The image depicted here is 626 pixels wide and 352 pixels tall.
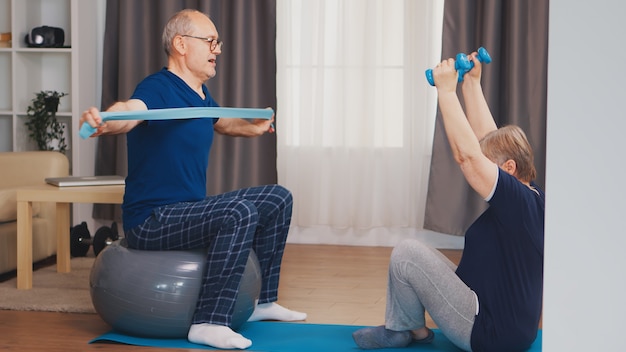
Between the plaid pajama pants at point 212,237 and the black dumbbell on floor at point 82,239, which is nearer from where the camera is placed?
the plaid pajama pants at point 212,237

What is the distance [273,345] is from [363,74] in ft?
8.47

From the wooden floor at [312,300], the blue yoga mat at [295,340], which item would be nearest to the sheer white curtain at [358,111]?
the wooden floor at [312,300]

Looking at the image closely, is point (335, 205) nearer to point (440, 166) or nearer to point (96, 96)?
point (440, 166)

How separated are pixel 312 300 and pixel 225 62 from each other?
6.69 ft

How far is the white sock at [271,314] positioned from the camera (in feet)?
10.4

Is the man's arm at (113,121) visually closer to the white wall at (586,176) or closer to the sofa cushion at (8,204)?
the sofa cushion at (8,204)

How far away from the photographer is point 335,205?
5.16m

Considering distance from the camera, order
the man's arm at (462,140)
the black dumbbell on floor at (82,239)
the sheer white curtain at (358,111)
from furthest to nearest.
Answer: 1. the sheer white curtain at (358,111)
2. the black dumbbell on floor at (82,239)
3. the man's arm at (462,140)

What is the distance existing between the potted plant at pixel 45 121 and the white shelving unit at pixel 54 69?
6 centimetres

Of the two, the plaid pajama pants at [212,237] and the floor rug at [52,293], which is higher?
the plaid pajama pants at [212,237]

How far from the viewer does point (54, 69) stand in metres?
5.43

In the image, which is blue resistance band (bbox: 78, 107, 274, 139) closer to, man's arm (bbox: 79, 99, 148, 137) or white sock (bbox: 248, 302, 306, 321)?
man's arm (bbox: 79, 99, 148, 137)

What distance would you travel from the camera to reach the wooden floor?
2.87m

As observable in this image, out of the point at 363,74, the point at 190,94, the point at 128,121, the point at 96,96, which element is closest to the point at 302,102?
the point at 363,74
